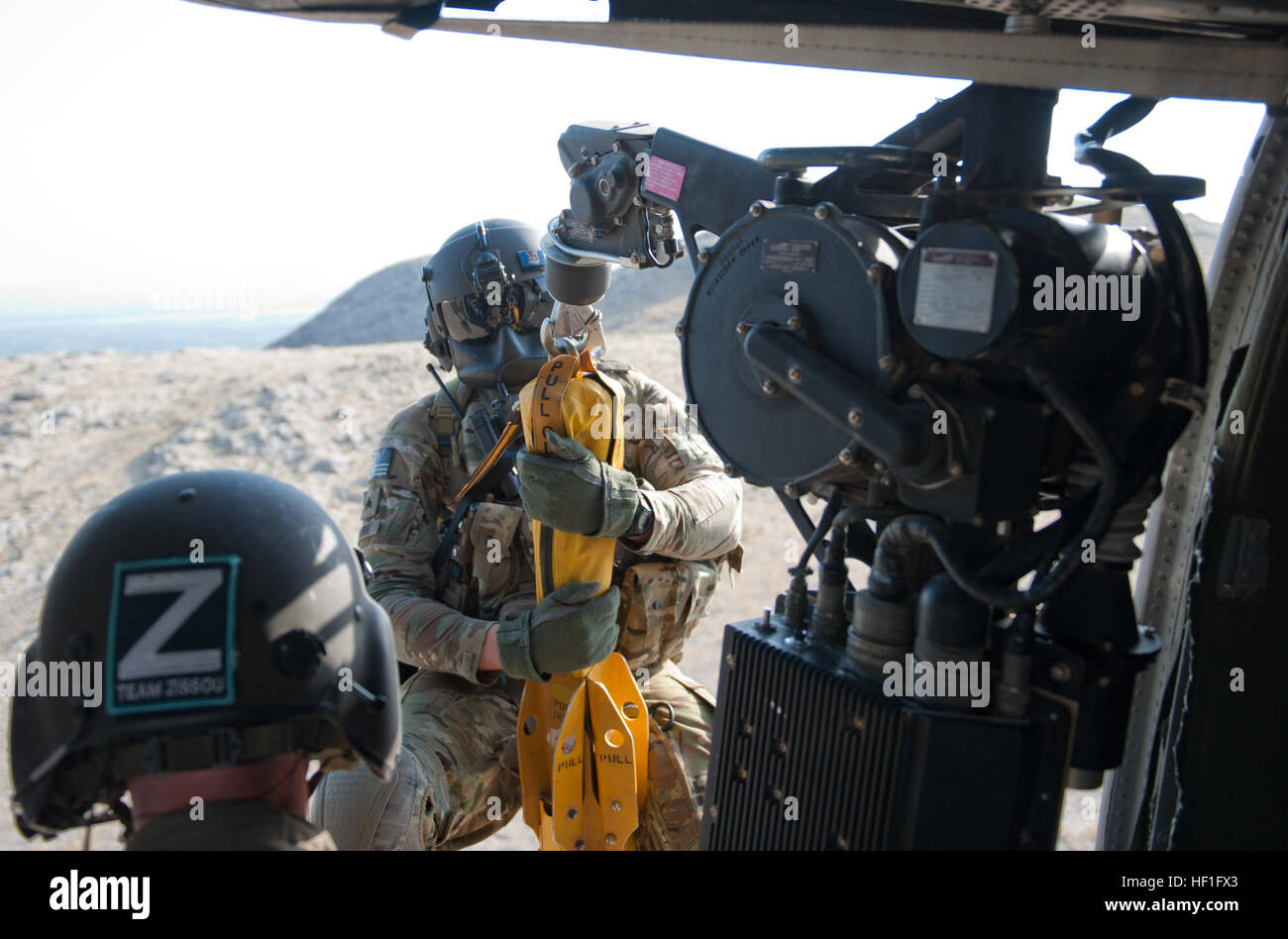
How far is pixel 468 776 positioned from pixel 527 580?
0.71 meters

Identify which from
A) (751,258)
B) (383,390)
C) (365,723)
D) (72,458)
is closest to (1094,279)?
(751,258)

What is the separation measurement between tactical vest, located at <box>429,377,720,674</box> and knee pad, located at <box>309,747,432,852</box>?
2.14ft

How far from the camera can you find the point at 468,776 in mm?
3316

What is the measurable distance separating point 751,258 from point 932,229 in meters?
0.42

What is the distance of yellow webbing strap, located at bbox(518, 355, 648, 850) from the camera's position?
2939mm

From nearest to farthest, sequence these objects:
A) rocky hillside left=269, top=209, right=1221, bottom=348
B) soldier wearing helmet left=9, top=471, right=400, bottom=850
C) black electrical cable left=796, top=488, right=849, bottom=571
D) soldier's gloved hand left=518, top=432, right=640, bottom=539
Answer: soldier wearing helmet left=9, top=471, right=400, bottom=850
black electrical cable left=796, top=488, right=849, bottom=571
soldier's gloved hand left=518, top=432, right=640, bottom=539
rocky hillside left=269, top=209, right=1221, bottom=348

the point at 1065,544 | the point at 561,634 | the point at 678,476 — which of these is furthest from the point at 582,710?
the point at 1065,544

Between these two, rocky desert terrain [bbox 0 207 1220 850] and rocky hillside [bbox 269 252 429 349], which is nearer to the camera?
rocky desert terrain [bbox 0 207 1220 850]

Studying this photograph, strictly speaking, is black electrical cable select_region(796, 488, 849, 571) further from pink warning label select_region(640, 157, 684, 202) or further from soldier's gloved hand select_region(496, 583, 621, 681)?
soldier's gloved hand select_region(496, 583, 621, 681)

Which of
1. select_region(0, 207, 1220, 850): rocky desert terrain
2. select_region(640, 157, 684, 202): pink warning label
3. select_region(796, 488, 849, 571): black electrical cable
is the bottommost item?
select_region(0, 207, 1220, 850): rocky desert terrain

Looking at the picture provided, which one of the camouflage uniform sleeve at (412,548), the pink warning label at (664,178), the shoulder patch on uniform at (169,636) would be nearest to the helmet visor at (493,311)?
the camouflage uniform sleeve at (412,548)

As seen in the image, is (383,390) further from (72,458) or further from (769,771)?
(769,771)

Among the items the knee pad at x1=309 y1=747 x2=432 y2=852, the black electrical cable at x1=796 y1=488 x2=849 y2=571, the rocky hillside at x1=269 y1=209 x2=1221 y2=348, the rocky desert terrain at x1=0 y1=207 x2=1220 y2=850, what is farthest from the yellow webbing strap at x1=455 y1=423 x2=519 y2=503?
the rocky hillside at x1=269 y1=209 x2=1221 y2=348

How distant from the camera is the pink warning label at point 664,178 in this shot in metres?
2.42
